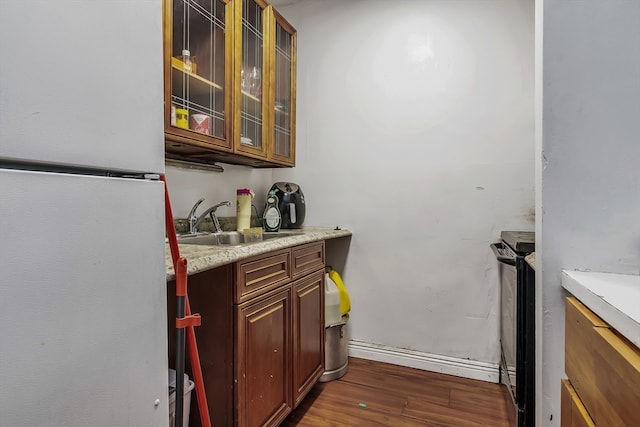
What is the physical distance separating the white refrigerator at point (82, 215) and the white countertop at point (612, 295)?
2.60 feet

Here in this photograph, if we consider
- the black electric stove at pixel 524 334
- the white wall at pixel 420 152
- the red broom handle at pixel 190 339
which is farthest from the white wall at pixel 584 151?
the white wall at pixel 420 152

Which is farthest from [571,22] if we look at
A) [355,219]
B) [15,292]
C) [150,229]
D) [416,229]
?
[355,219]

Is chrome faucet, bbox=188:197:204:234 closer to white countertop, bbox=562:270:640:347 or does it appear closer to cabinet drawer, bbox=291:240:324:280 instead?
cabinet drawer, bbox=291:240:324:280

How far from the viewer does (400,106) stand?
2.15 meters

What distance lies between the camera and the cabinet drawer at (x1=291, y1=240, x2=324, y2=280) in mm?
1587

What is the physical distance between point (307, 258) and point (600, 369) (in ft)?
4.09

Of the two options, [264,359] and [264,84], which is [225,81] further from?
[264,359]

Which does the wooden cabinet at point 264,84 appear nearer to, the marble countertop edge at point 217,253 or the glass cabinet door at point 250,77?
the glass cabinet door at point 250,77

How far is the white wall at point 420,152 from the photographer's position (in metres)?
1.94

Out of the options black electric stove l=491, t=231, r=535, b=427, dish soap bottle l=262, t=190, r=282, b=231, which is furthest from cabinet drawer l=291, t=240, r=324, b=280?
black electric stove l=491, t=231, r=535, b=427

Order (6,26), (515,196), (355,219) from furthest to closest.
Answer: (355,219), (515,196), (6,26)

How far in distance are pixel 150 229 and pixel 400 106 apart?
6.09 feet

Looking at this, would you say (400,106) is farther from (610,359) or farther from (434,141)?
(610,359)

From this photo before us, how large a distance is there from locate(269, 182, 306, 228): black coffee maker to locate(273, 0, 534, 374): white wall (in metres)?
0.17
